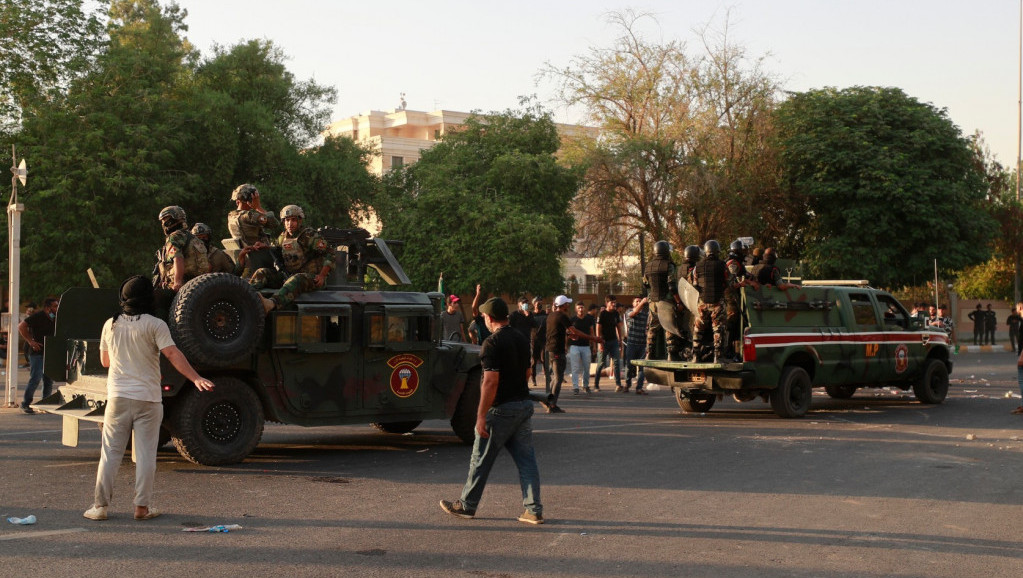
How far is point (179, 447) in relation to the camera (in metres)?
11.0

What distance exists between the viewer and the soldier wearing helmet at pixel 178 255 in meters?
11.1

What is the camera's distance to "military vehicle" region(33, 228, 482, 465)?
1080 cm

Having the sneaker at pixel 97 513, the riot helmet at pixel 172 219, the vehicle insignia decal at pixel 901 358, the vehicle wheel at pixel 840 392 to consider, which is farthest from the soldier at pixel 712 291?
the sneaker at pixel 97 513

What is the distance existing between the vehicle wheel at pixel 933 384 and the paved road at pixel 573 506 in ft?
11.3

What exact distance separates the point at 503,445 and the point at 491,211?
32602 mm

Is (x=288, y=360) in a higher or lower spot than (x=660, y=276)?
lower

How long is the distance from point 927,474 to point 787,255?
36.9m

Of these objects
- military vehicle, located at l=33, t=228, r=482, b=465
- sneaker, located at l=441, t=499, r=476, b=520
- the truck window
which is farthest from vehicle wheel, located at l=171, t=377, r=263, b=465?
the truck window

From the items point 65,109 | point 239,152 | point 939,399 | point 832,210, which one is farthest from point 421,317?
point 832,210

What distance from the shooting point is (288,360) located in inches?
457

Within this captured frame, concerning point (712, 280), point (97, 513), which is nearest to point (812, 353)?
point (712, 280)

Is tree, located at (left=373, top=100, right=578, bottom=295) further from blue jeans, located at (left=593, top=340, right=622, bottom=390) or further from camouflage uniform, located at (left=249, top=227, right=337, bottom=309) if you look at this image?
camouflage uniform, located at (left=249, top=227, right=337, bottom=309)

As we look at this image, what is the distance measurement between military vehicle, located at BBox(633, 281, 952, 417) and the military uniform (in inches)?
15.3

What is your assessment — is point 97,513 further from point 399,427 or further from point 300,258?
point 399,427
